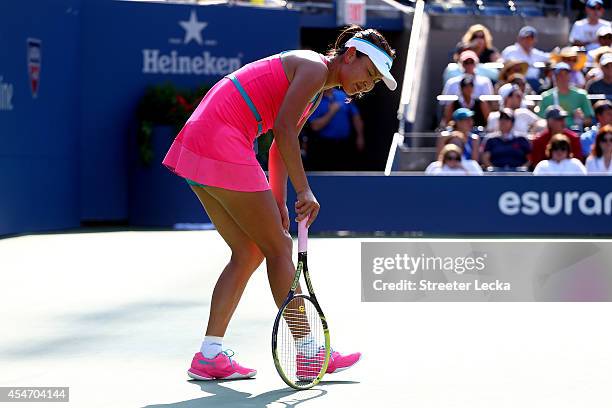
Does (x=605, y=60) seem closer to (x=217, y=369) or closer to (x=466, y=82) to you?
(x=466, y=82)

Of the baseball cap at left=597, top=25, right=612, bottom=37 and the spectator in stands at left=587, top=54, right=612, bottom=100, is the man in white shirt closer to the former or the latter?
the baseball cap at left=597, top=25, right=612, bottom=37

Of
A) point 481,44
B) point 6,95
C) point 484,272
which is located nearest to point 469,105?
point 481,44

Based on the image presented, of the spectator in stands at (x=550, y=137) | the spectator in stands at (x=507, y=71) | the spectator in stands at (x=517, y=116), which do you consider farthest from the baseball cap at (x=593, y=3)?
the spectator in stands at (x=550, y=137)

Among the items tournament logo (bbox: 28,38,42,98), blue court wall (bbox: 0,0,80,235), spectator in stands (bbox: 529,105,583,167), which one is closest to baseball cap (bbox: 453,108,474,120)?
spectator in stands (bbox: 529,105,583,167)

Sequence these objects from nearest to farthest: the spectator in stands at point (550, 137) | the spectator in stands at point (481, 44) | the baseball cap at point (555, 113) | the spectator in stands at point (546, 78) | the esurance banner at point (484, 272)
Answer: the esurance banner at point (484, 272)
the baseball cap at point (555, 113)
the spectator in stands at point (550, 137)
the spectator in stands at point (546, 78)
the spectator in stands at point (481, 44)

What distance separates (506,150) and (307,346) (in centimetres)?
958

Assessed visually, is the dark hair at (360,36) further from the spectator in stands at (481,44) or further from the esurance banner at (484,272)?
the spectator in stands at (481,44)

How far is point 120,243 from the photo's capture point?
503 inches

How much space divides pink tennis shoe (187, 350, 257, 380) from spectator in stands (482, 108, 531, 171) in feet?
30.8

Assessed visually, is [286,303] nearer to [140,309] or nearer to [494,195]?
[140,309]

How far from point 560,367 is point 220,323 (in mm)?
1562

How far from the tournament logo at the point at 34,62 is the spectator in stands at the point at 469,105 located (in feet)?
16.1

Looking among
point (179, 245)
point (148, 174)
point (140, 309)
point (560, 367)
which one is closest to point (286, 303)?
point (560, 367)

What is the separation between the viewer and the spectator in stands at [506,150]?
1452cm
